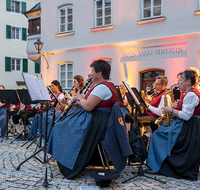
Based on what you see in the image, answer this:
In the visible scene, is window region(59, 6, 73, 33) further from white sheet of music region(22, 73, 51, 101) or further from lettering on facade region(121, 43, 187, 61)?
white sheet of music region(22, 73, 51, 101)

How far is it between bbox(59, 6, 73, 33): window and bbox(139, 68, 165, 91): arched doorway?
4.42 m

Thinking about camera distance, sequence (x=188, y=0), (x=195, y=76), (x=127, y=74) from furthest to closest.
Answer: (x=127, y=74) → (x=188, y=0) → (x=195, y=76)

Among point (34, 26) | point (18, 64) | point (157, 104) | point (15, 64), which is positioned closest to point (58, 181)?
point (157, 104)

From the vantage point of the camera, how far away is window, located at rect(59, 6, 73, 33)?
13289 mm

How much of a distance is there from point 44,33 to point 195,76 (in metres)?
11.2

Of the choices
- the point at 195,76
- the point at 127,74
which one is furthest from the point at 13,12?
the point at 195,76

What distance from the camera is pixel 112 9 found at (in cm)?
1184

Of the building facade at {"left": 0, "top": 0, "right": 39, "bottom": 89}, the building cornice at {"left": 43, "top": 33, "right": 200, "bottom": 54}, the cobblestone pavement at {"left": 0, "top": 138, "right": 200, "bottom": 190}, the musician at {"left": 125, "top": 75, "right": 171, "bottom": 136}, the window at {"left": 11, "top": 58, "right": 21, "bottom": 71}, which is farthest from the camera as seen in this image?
the window at {"left": 11, "top": 58, "right": 21, "bottom": 71}

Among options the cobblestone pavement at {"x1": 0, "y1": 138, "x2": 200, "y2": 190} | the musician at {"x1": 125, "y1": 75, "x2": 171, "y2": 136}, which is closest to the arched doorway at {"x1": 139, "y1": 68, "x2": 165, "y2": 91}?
the musician at {"x1": 125, "y1": 75, "x2": 171, "y2": 136}

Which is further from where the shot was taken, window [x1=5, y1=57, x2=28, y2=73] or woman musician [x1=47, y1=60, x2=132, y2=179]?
window [x1=5, y1=57, x2=28, y2=73]

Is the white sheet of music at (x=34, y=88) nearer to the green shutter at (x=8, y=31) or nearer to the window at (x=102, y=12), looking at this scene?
the window at (x=102, y=12)

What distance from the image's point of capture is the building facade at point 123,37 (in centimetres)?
1023

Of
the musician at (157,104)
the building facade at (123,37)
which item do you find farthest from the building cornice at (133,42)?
the musician at (157,104)

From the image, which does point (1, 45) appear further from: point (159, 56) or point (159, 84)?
point (159, 84)
